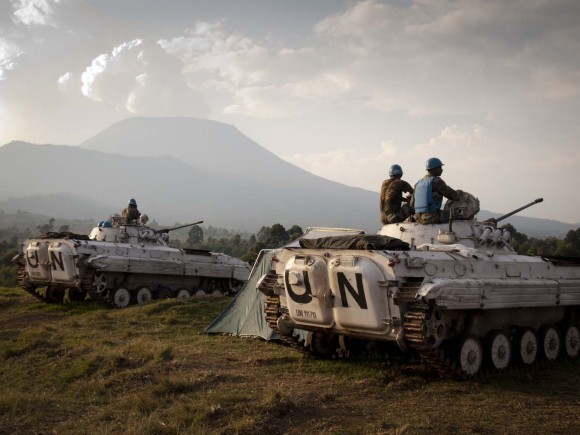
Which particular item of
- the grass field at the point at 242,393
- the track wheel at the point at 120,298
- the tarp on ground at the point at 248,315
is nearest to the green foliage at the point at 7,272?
the track wheel at the point at 120,298

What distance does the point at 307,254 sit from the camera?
9.94 m

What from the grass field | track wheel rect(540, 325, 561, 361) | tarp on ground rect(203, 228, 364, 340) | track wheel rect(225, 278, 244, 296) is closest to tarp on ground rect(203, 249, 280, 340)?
tarp on ground rect(203, 228, 364, 340)

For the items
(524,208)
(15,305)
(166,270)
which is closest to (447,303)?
(524,208)

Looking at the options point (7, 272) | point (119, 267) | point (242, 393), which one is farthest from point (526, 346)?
point (7, 272)

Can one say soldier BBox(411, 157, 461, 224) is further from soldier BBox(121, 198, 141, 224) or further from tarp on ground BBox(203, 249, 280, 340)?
soldier BBox(121, 198, 141, 224)

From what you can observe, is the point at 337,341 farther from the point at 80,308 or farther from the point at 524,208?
the point at 80,308

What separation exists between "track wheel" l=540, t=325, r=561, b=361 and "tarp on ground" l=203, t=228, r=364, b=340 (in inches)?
163

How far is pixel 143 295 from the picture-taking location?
68.2 ft

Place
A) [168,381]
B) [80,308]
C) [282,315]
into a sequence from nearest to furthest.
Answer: [168,381], [282,315], [80,308]

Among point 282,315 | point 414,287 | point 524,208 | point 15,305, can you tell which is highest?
point 524,208

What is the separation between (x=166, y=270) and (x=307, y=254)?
470 inches

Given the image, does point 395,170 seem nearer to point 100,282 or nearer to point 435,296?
point 435,296

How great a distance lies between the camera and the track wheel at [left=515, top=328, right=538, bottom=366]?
34.1 ft

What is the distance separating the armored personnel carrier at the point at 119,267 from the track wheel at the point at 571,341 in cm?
1296
